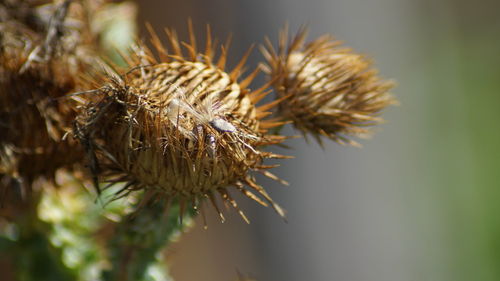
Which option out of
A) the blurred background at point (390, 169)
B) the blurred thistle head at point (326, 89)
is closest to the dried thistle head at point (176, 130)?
the blurred thistle head at point (326, 89)

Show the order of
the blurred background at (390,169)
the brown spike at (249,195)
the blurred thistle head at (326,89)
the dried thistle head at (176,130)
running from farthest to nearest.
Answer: the blurred background at (390,169) → the blurred thistle head at (326,89) → the brown spike at (249,195) → the dried thistle head at (176,130)

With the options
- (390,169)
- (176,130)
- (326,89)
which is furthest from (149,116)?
(390,169)

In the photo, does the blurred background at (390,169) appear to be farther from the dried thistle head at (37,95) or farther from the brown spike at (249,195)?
the brown spike at (249,195)

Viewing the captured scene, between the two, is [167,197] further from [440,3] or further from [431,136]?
[440,3]

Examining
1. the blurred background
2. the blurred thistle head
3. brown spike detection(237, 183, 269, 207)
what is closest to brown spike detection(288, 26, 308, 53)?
the blurred thistle head

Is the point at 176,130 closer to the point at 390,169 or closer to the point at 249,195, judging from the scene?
the point at 249,195

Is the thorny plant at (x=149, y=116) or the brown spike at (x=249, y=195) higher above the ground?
the thorny plant at (x=149, y=116)

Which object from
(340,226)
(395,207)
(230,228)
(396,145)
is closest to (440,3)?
(396,145)
